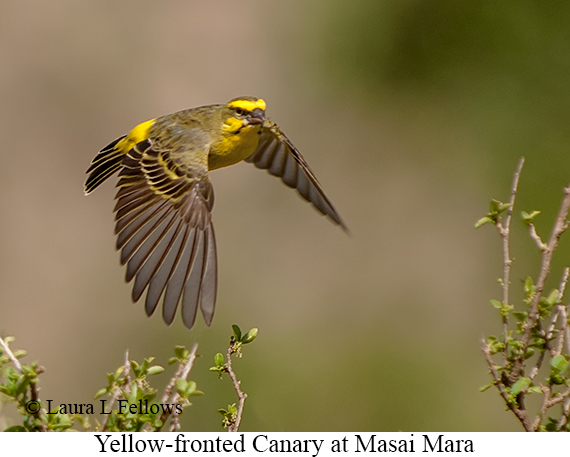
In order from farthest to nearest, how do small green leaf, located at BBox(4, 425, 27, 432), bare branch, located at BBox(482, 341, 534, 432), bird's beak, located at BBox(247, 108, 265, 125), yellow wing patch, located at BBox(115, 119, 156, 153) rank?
yellow wing patch, located at BBox(115, 119, 156, 153), bird's beak, located at BBox(247, 108, 265, 125), bare branch, located at BBox(482, 341, 534, 432), small green leaf, located at BBox(4, 425, 27, 432)

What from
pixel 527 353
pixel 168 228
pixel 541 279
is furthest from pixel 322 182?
pixel 541 279

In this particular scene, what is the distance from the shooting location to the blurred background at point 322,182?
6.47 m

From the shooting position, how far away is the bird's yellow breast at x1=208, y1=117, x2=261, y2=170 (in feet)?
13.1

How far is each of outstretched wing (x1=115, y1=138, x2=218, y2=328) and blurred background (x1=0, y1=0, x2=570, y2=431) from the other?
96.0 inches

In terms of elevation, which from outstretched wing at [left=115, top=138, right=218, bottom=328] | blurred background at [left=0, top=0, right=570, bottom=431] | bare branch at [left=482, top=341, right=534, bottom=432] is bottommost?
bare branch at [left=482, top=341, right=534, bottom=432]

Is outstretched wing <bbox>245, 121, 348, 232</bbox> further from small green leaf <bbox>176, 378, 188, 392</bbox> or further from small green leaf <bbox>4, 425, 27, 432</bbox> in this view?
small green leaf <bbox>4, 425, 27, 432</bbox>

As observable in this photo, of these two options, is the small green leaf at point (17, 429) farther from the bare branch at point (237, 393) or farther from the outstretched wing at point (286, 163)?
the outstretched wing at point (286, 163)

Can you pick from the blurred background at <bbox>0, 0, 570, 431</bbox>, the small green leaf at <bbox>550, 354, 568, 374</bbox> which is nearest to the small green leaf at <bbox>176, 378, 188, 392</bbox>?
the small green leaf at <bbox>550, 354, 568, 374</bbox>

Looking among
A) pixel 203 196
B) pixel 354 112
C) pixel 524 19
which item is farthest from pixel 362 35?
pixel 203 196

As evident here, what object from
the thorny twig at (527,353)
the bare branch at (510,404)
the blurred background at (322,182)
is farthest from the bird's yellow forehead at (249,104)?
the blurred background at (322,182)

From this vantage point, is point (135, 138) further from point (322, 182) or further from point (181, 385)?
point (322, 182)

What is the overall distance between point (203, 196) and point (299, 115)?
212 inches

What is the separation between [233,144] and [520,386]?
2.37 meters

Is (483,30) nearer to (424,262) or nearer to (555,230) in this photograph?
(424,262)
